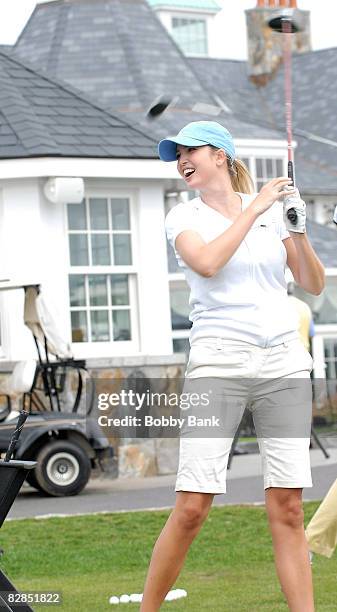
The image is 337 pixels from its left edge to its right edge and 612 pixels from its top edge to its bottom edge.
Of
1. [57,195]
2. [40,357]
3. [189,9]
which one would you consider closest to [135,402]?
[40,357]

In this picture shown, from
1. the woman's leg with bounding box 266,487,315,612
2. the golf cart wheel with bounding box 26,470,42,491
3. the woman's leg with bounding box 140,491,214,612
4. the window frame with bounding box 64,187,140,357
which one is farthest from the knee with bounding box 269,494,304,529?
the window frame with bounding box 64,187,140,357

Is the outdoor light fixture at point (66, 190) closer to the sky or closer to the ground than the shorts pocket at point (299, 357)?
closer to the sky

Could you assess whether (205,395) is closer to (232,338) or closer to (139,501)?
(232,338)

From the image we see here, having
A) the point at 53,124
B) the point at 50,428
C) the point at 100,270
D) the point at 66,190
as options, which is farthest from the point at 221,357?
the point at 53,124

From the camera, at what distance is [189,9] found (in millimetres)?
61781

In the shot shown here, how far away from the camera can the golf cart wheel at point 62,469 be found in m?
14.9

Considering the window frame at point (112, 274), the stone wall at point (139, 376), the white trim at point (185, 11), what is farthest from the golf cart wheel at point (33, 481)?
the white trim at point (185, 11)

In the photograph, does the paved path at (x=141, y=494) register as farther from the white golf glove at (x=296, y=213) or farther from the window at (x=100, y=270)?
the white golf glove at (x=296, y=213)

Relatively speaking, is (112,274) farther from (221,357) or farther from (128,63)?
(128,63)

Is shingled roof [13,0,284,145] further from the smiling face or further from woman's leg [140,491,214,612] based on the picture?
woman's leg [140,491,214,612]

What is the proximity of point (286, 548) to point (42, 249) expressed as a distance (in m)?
11.4

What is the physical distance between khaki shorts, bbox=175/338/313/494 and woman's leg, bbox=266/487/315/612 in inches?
2.4

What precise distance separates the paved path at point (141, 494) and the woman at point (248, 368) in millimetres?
6979

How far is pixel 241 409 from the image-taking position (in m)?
5.78
